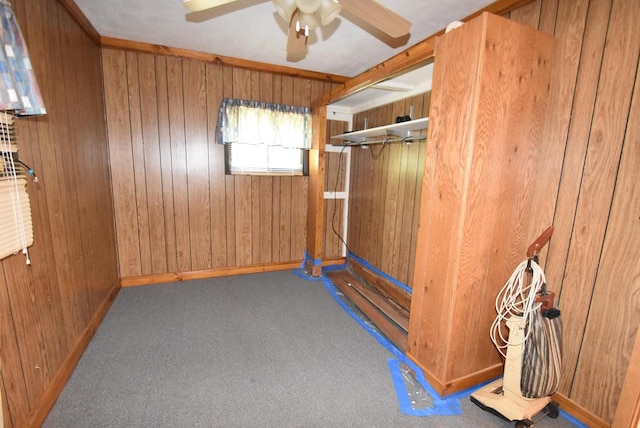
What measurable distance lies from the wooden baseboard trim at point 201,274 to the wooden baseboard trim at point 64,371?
55cm

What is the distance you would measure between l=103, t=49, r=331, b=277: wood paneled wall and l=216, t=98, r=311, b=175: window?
128 mm

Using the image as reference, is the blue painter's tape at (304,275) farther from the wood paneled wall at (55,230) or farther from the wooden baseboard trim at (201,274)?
the wood paneled wall at (55,230)

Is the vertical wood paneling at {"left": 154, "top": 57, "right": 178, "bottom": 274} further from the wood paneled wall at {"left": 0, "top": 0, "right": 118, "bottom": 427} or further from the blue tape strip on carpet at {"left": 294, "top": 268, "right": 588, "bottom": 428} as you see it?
the blue tape strip on carpet at {"left": 294, "top": 268, "right": 588, "bottom": 428}

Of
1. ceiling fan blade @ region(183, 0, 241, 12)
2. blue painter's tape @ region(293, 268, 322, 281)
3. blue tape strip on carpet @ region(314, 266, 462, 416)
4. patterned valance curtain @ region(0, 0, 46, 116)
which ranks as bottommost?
blue tape strip on carpet @ region(314, 266, 462, 416)

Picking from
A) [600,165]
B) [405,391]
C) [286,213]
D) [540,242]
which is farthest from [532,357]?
[286,213]

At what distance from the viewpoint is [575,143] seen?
5.22 feet

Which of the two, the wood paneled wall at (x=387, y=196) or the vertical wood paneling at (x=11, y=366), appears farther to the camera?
the wood paneled wall at (x=387, y=196)

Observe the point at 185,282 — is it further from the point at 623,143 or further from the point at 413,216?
the point at 623,143

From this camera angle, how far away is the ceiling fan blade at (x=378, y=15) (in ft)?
4.72

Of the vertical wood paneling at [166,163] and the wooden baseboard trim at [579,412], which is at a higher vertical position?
the vertical wood paneling at [166,163]

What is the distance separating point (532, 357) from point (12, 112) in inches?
113

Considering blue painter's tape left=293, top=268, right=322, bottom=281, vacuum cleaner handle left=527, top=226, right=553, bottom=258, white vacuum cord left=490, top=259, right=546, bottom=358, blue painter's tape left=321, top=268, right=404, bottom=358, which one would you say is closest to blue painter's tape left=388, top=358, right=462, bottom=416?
blue painter's tape left=321, top=268, right=404, bottom=358

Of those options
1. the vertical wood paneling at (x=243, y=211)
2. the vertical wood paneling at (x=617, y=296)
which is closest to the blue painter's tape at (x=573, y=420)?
the vertical wood paneling at (x=617, y=296)

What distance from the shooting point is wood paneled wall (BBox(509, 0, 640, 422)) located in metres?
1.40
